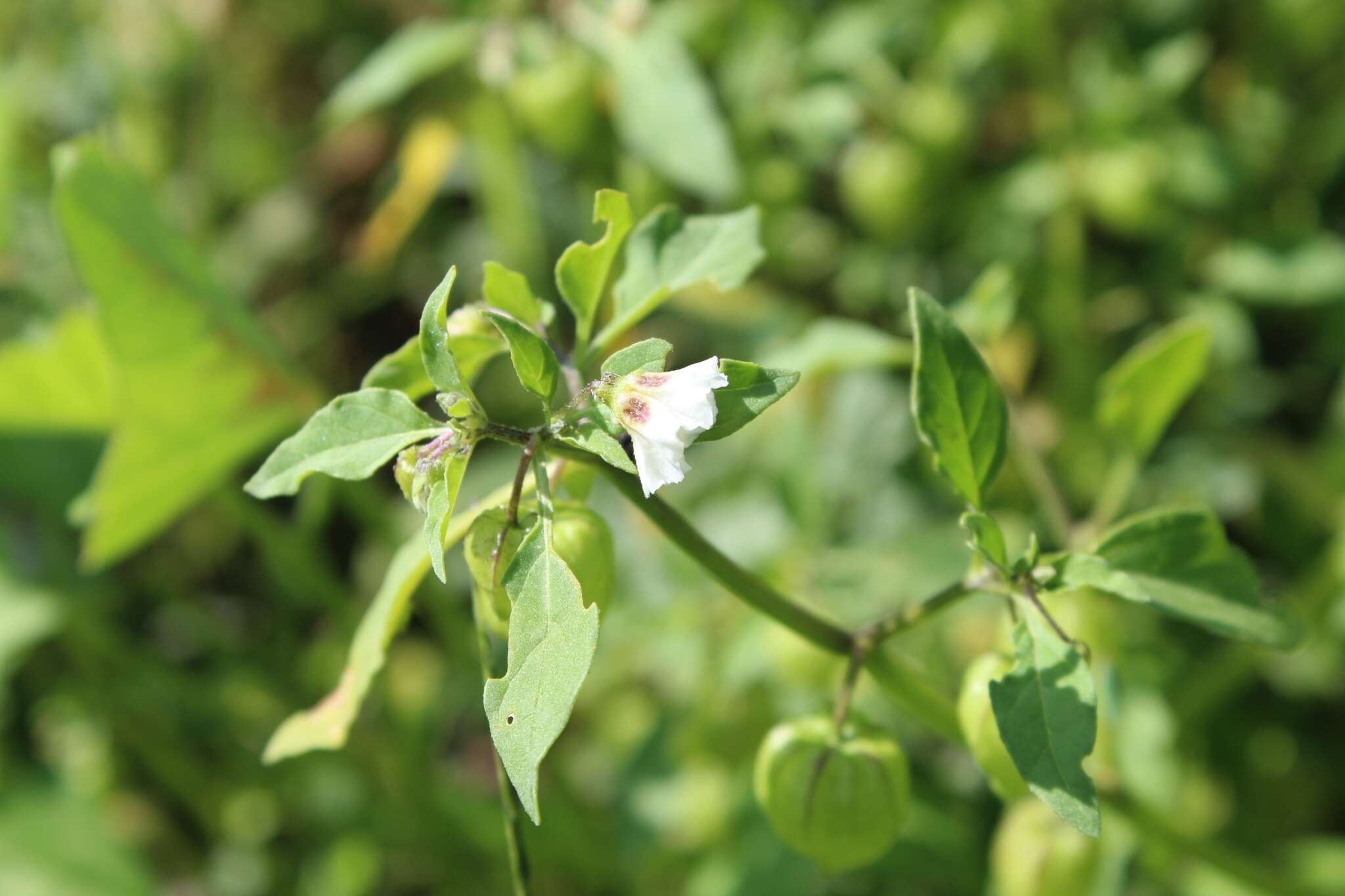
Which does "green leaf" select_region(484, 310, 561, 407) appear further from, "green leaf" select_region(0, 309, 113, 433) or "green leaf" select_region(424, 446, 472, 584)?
"green leaf" select_region(0, 309, 113, 433)

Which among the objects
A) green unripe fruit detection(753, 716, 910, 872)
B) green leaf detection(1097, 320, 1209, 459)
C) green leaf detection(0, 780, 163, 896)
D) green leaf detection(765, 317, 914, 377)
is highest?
green leaf detection(765, 317, 914, 377)

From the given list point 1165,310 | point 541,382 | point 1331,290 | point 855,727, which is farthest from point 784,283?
point 541,382

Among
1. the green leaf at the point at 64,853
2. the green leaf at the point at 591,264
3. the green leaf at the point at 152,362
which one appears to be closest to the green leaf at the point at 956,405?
the green leaf at the point at 591,264

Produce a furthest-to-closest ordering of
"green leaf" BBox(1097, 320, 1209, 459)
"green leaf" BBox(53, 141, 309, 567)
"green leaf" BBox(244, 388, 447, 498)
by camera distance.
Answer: "green leaf" BBox(53, 141, 309, 567), "green leaf" BBox(1097, 320, 1209, 459), "green leaf" BBox(244, 388, 447, 498)

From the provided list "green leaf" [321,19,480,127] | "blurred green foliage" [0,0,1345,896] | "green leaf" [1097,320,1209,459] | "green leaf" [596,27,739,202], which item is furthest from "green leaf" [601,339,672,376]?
"green leaf" [321,19,480,127]

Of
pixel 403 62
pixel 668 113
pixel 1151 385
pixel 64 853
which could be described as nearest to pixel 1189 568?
pixel 1151 385

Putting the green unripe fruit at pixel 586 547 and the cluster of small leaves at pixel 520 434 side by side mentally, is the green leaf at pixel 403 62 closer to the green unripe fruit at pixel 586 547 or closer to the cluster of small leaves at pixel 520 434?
the cluster of small leaves at pixel 520 434

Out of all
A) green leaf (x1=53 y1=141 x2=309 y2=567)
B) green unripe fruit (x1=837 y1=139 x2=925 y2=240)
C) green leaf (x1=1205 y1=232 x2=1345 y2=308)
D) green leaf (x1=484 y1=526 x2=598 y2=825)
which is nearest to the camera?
green leaf (x1=484 y1=526 x2=598 y2=825)

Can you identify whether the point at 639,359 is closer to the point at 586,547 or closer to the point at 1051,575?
the point at 586,547
